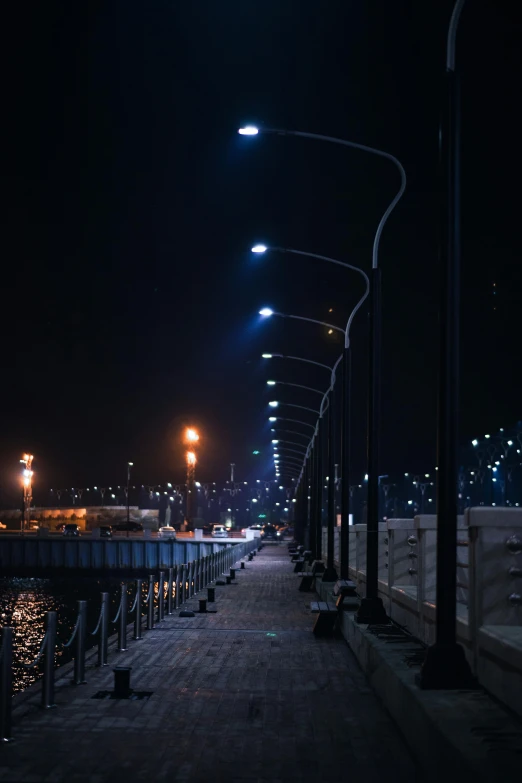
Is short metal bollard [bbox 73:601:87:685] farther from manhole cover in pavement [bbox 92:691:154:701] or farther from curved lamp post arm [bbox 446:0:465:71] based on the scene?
curved lamp post arm [bbox 446:0:465:71]

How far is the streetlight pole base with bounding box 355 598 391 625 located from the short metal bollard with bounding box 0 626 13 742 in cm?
829

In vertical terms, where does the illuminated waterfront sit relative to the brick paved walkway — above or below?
below

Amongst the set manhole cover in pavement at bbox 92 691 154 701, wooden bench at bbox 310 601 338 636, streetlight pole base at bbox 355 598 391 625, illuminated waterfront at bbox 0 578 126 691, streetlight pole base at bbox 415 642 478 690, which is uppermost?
streetlight pole base at bbox 415 642 478 690

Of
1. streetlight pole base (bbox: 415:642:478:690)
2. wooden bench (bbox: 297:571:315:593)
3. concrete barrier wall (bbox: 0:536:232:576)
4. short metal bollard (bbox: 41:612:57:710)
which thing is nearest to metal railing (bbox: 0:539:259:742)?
short metal bollard (bbox: 41:612:57:710)

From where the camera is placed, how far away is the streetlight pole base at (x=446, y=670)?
33.9 feet

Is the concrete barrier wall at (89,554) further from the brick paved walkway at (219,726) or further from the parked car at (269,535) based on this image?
the brick paved walkway at (219,726)

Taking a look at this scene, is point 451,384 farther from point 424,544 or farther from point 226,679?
point 226,679

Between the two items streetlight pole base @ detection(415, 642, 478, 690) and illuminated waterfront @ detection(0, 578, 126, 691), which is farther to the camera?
illuminated waterfront @ detection(0, 578, 126, 691)

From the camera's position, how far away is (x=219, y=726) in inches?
451

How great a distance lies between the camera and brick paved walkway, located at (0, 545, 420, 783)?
9289 millimetres

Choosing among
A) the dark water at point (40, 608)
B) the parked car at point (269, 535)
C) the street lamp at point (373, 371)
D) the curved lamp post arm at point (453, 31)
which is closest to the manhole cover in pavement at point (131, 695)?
the street lamp at point (373, 371)

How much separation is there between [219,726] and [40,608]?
64080 mm

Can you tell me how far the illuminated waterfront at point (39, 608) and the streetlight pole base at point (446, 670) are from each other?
23.4 metres

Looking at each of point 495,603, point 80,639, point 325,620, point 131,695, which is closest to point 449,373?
point 495,603
